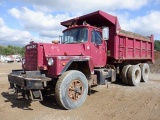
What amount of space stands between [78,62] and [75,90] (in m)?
1.13

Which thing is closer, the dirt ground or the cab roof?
the dirt ground

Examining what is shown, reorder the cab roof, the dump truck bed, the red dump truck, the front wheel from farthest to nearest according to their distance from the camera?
1. the dump truck bed
2. the cab roof
3. the red dump truck
4. the front wheel

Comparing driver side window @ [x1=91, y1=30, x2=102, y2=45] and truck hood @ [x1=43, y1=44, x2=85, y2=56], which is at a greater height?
driver side window @ [x1=91, y1=30, x2=102, y2=45]

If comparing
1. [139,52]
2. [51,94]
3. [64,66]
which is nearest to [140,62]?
[139,52]

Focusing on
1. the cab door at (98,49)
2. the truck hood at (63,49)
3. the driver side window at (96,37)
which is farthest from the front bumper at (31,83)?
the driver side window at (96,37)

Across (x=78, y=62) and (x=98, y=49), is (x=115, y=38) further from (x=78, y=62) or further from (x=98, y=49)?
(x=78, y=62)

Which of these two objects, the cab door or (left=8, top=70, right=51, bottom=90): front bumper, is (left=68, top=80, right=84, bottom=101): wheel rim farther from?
the cab door

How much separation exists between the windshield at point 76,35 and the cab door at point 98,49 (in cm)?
32

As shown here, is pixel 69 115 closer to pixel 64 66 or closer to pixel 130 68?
pixel 64 66

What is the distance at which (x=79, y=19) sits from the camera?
9531 mm

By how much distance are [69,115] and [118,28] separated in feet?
16.7

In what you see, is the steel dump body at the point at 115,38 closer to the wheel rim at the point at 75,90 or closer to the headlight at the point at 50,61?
the wheel rim at the point at 75,90

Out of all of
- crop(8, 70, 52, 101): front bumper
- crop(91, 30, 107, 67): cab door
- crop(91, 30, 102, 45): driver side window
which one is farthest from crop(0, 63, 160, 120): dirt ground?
crop(91, 30, 102, 45): driver side window

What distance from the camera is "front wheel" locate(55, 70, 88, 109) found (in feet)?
20.3
